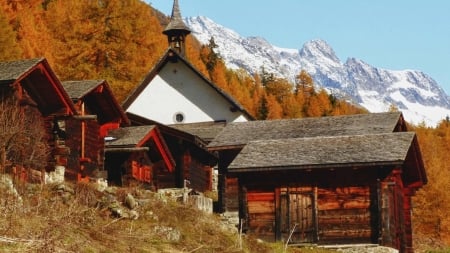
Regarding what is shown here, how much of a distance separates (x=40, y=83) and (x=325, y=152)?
1072cm

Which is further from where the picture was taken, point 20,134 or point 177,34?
point 177,34

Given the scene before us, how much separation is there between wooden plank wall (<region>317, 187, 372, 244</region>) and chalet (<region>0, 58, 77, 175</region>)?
9.77 meters

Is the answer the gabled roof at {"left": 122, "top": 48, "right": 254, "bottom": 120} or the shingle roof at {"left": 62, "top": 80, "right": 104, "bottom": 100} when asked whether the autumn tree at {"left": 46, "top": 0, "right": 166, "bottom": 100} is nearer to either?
the gabled roof at {"left": 122, "top": 48, "right": 254, "bottom": 120}

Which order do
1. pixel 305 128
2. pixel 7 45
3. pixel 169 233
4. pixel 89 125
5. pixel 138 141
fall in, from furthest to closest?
pixel 7 45 → pixel 305 128 → pixel 138 141 → pixel 89 125 → pixel 169 233

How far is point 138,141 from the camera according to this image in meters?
36.8

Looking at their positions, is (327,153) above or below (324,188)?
above

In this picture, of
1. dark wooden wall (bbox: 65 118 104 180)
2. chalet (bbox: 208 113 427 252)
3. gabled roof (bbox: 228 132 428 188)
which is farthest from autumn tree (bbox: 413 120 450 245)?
dark wooden wall (bbox: 65 118 104 180)

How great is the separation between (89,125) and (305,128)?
395 inches

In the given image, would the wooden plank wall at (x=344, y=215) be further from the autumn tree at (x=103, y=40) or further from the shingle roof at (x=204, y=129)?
the autumn tree at (x=103, y=40)

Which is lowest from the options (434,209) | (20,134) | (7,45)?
(20,134)

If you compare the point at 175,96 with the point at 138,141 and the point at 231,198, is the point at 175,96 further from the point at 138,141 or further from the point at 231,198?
the point at 231,198

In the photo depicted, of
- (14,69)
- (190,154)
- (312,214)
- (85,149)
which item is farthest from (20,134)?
(190,154)

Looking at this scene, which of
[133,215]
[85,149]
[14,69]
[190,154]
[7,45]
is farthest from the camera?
[7,45]

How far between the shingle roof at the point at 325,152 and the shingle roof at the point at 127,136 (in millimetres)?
6684
